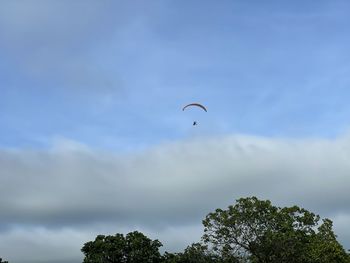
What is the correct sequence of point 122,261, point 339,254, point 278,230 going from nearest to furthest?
point 339,254 → point 278,230 → point 122,261

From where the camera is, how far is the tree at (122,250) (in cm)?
8388

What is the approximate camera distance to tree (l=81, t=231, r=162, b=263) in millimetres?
83875

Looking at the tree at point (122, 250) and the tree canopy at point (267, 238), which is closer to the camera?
the tree canopy at point (267, 238)

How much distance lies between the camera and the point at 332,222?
69312mm

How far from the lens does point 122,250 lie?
277 feet

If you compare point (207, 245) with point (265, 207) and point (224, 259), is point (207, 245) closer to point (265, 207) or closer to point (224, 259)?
point (224, 259)

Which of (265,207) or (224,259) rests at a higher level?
(265,207)

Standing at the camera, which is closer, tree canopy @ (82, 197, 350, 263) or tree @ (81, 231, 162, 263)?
tree canopy @ (82, 197, 350, 263)

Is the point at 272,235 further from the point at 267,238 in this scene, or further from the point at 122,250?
the point at 122,250

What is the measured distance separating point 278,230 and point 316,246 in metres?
5.88

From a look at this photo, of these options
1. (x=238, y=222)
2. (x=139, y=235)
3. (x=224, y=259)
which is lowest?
(x=224, y=259)

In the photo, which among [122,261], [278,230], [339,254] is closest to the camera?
[339,254]

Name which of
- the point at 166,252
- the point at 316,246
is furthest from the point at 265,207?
the point at 166,252

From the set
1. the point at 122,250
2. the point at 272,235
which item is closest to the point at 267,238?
the point at 272,235
